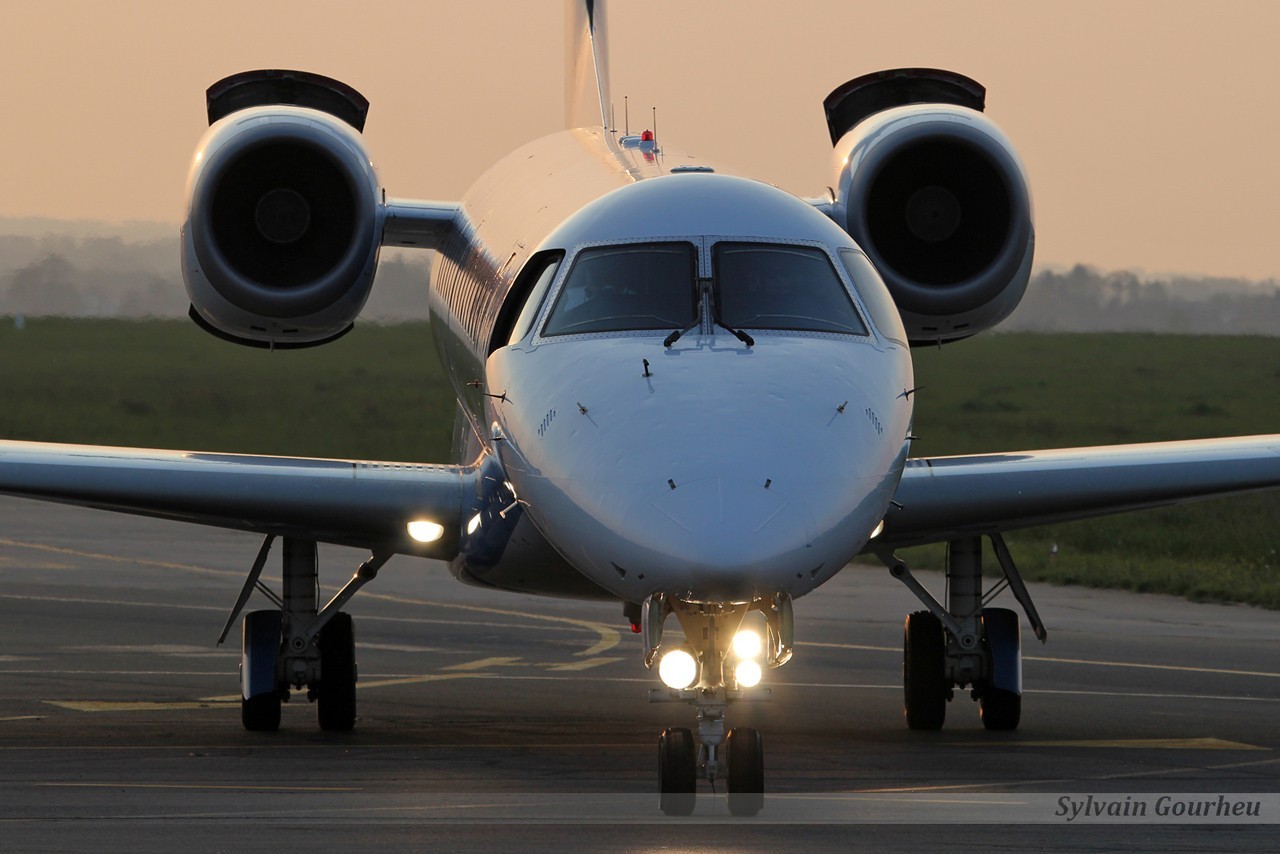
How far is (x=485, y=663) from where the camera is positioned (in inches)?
750

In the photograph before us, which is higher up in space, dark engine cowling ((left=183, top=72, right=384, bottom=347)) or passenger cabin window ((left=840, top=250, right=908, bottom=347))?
dark engine cowling ((left=183, top=72, right=384, bottom=347))

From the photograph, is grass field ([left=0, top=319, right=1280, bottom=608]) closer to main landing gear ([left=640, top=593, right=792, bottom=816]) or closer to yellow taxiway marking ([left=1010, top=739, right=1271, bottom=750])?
yellow taxiway marking ([left=1010, top=739, right=1271, bottom=750])

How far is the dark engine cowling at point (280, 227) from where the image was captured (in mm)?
16141

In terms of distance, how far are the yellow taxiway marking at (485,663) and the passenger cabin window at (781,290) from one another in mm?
8061

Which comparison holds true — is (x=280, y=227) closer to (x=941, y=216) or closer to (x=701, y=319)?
(x=941, y=216)

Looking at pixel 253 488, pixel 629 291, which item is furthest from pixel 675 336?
pixel 253 488

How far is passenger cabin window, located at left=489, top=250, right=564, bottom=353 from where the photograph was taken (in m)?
11.5

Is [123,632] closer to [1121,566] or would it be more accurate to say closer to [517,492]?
[517,492]

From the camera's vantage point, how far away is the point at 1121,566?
91.7 feet

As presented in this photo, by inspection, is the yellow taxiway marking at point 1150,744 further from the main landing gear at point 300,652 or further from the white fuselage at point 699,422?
the main landing gear at point 300,652

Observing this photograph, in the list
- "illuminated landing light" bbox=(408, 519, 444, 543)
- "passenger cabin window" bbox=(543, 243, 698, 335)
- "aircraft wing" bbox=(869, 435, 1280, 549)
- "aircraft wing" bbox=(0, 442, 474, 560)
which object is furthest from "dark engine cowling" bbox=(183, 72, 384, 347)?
"passenger cabin window" bbox=(543, 243, 698, 335)

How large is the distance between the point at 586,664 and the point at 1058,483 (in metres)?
6.50

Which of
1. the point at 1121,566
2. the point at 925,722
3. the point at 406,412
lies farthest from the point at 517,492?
the point at 406,412

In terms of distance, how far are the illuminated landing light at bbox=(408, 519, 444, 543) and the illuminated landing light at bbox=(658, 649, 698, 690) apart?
4.28 meters
